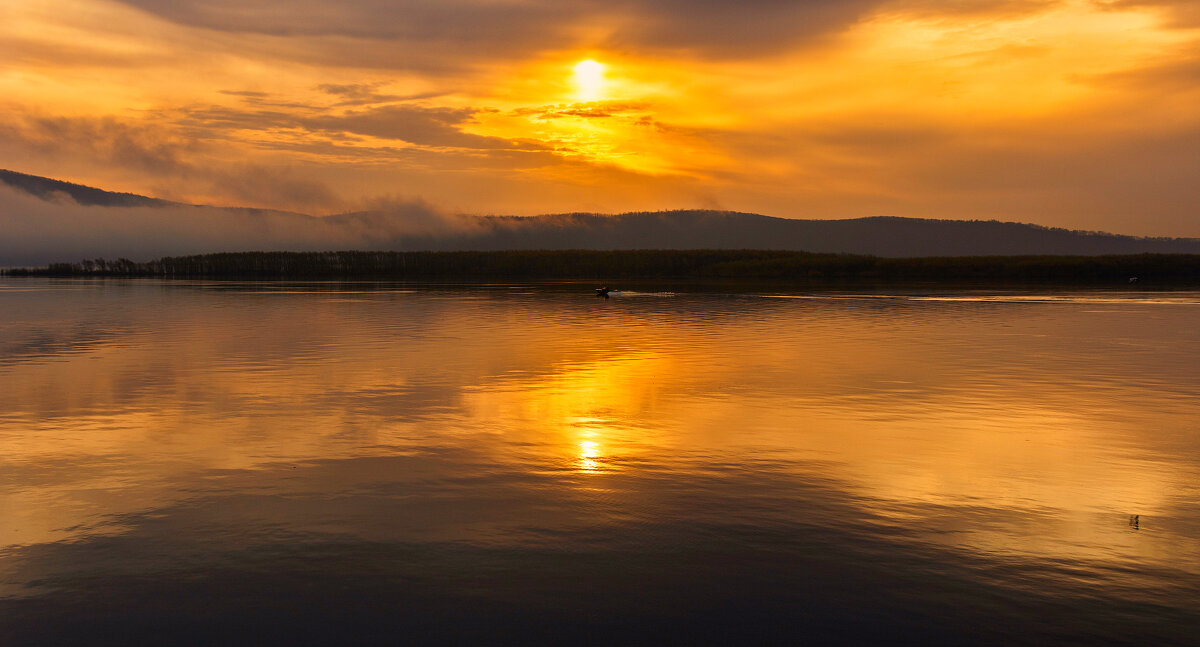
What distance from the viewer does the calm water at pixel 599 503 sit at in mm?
10281

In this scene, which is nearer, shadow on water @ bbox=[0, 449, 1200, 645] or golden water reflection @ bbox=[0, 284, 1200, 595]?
shadow on water @ bbox=[0, 449, 1200, 645]

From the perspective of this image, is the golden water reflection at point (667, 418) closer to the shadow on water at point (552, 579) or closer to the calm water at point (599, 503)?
the calm water at point (599, 503)

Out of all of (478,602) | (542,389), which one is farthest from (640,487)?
(542,389)

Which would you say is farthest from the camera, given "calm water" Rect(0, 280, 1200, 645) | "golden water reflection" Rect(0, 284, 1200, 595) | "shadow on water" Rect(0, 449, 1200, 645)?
"golden water reflection" Rect(0, 284, 1200, 595)

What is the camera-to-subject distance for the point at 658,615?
10289 millimetres

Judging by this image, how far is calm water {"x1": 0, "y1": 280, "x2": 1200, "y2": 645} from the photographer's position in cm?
1028

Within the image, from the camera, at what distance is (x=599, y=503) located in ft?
48.0

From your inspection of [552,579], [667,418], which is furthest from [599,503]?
[667,418]

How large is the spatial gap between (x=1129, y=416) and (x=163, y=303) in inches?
3052

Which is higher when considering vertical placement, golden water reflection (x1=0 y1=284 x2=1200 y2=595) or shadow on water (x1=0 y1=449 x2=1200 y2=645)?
golden water reflection (x1=0 y1=284 x2=1200 y2=595)

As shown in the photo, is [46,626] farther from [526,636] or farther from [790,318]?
[790,318]

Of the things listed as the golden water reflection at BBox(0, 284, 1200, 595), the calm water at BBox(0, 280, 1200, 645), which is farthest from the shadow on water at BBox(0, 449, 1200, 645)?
the golden water reflection at BBox(0, 284, 1200, 595)

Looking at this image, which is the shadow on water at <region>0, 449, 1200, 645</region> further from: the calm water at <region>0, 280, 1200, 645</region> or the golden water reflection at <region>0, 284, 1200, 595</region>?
the golden water reflection at <region>0, 284, 1200, 595</region>

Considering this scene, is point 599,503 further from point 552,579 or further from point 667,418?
point 667,418
